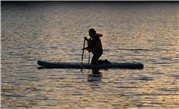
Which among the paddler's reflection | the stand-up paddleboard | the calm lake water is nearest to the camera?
the calm lake water

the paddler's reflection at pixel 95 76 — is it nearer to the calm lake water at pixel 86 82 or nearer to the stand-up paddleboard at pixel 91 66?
the calm lake water at pixel 86 82

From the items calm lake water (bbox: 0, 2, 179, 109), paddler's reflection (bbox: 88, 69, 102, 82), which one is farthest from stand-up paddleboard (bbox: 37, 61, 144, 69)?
paddler's reflection (bbox: 88, 69, 102, 82)

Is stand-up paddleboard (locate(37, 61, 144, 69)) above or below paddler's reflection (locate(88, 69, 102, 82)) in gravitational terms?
above

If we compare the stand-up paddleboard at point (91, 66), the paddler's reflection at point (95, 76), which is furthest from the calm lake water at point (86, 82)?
A: the stand-up paddleboard at point (91, 66)

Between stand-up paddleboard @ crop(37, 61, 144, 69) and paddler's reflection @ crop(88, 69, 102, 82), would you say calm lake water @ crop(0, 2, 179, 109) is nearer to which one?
paddler's reflection @ crop(88, 69, 102, 82)

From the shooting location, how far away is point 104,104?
48.6 ft

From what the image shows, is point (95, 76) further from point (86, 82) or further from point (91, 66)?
point (91, 66)

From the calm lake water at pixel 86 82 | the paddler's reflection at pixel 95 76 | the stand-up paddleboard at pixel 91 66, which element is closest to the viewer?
the calm lake water at pixel 86 82


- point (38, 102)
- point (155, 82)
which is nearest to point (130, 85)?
point (155, 82)

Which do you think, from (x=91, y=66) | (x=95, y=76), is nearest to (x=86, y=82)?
(x=95, y=76)

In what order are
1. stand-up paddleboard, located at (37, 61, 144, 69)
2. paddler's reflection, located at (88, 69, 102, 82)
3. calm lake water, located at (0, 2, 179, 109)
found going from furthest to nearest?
stand-up paddleboard, located at (37, 61, 144, 69), paddler's reflection, located at (88, 69, 102, 82), calm lake water, located at (0, 2, 179, 109)

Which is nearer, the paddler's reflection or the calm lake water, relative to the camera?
the calm lake water

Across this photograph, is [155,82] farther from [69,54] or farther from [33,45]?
[33,45]

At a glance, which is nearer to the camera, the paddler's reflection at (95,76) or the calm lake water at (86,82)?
the calm lake water at (86,82)
